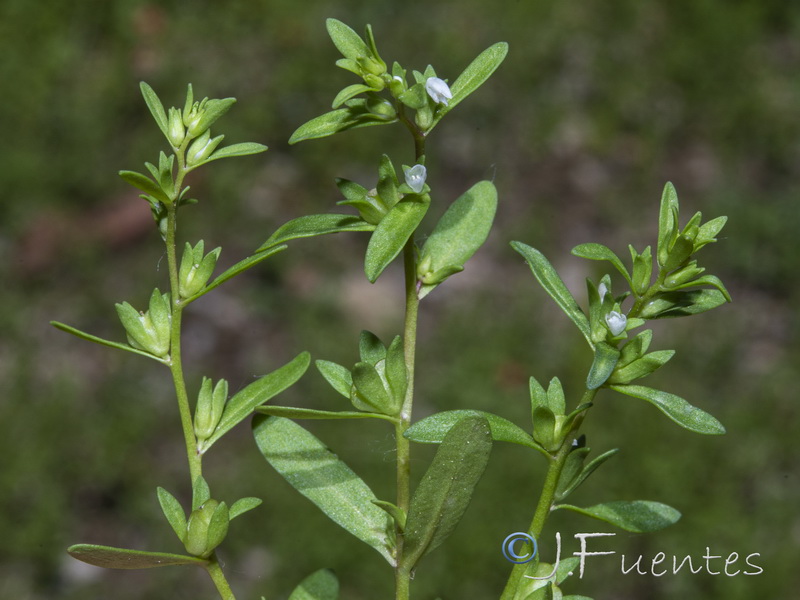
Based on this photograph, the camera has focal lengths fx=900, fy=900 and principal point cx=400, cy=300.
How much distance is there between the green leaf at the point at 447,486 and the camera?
1.06 metres

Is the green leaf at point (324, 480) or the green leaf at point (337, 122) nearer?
the green leaf at point (337, 122)

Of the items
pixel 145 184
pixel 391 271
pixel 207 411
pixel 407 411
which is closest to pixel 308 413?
pixel 407 411

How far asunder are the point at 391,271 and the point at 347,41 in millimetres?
3971

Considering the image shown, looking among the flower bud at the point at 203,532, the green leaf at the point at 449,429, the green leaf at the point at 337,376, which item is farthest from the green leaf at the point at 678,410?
the flower bud at the point at 203,532

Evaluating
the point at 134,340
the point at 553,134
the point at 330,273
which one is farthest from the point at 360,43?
the point at 553,134

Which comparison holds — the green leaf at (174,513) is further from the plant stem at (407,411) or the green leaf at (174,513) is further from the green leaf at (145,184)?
the green leaf at (145,184)

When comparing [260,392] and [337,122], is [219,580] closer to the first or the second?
[260,392]

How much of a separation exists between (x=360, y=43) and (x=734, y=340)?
14.1 ft

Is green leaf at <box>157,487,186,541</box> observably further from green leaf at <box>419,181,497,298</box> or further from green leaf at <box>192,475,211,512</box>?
green leaf at <box>419,181,497,298</box>

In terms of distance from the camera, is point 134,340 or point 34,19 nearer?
point 134,340

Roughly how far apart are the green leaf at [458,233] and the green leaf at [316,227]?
149mm

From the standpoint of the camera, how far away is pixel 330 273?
5.25 meters

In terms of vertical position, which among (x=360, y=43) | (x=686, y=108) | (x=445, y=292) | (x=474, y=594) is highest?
(x=360, y=43)

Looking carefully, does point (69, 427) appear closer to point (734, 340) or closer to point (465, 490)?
point (734, 340)
